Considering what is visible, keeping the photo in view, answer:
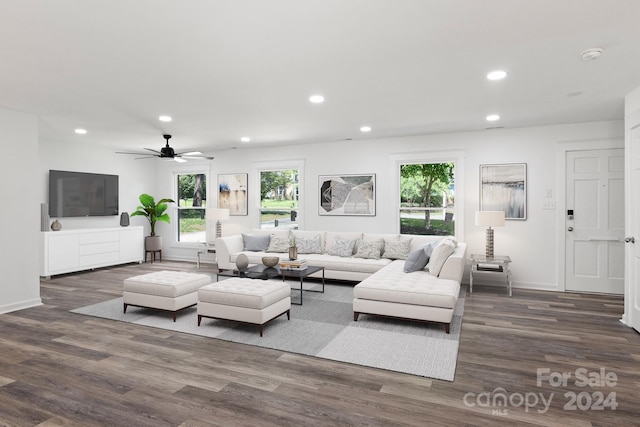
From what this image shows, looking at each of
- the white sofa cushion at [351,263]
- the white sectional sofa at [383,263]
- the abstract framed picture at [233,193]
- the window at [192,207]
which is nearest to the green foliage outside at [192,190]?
the window at [192,207]

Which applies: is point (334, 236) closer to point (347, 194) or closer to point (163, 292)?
point (347, 194)

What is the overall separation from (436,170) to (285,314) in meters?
3.77

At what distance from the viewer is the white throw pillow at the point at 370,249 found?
6.20m

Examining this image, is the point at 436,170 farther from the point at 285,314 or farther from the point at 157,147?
the point at 157,147

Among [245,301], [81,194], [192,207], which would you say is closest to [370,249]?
[245,301]

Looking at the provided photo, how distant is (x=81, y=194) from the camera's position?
7398mm

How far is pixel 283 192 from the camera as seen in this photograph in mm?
7801

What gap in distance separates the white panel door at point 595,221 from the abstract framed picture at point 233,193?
19.5 ft

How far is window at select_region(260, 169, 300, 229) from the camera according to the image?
25.3ft

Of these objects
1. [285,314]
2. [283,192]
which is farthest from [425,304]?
[283,192]

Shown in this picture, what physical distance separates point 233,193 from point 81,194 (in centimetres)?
294

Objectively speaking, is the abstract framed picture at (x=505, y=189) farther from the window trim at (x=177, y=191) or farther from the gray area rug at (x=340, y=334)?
the window trim at (x=177, y=191)

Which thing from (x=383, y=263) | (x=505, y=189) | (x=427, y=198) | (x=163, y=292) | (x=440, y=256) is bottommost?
(x=163, y=292)

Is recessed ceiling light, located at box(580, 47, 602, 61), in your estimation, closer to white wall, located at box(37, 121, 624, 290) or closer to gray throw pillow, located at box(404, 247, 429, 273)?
gray throw pillow, located at box(404, 247, 429, 273)
